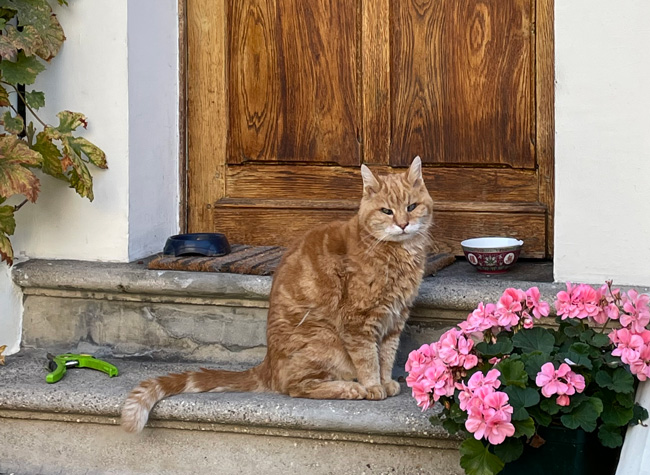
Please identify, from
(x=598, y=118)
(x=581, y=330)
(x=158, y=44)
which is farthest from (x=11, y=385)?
(x=598, y=118)

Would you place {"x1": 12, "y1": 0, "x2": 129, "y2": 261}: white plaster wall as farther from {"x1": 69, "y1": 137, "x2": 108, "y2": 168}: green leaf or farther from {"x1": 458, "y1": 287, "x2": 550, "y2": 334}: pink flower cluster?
{"x1": 458, "y1": 287, "x2": 550, "y2": 334}: pink flower cluster

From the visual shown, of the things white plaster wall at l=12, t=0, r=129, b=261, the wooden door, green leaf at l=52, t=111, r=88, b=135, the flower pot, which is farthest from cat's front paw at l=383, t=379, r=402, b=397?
green leaf at l=52, t=111, r=88, b=135

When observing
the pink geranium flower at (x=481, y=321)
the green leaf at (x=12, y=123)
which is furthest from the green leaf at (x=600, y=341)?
the green leaf at (x=12, y=123)

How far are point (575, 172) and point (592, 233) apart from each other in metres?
0.19

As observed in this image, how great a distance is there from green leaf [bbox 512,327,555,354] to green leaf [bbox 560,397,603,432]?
6.5 inches

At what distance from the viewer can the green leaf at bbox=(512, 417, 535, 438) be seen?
6.64 feet

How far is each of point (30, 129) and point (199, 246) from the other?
67 cm

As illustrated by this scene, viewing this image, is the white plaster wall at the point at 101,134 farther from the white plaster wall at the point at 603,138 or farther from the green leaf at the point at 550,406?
the green leaf at the point at 550,406

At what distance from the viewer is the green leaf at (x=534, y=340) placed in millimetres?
2191

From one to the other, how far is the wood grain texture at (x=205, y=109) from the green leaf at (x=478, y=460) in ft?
5.44

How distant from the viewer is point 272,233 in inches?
134

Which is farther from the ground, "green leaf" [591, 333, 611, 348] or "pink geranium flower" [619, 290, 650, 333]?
"pink geranium flower" [619, 290, 650, 333]

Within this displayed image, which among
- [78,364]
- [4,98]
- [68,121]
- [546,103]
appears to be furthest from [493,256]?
[4,98]

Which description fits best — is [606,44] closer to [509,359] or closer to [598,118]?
[598,118]
